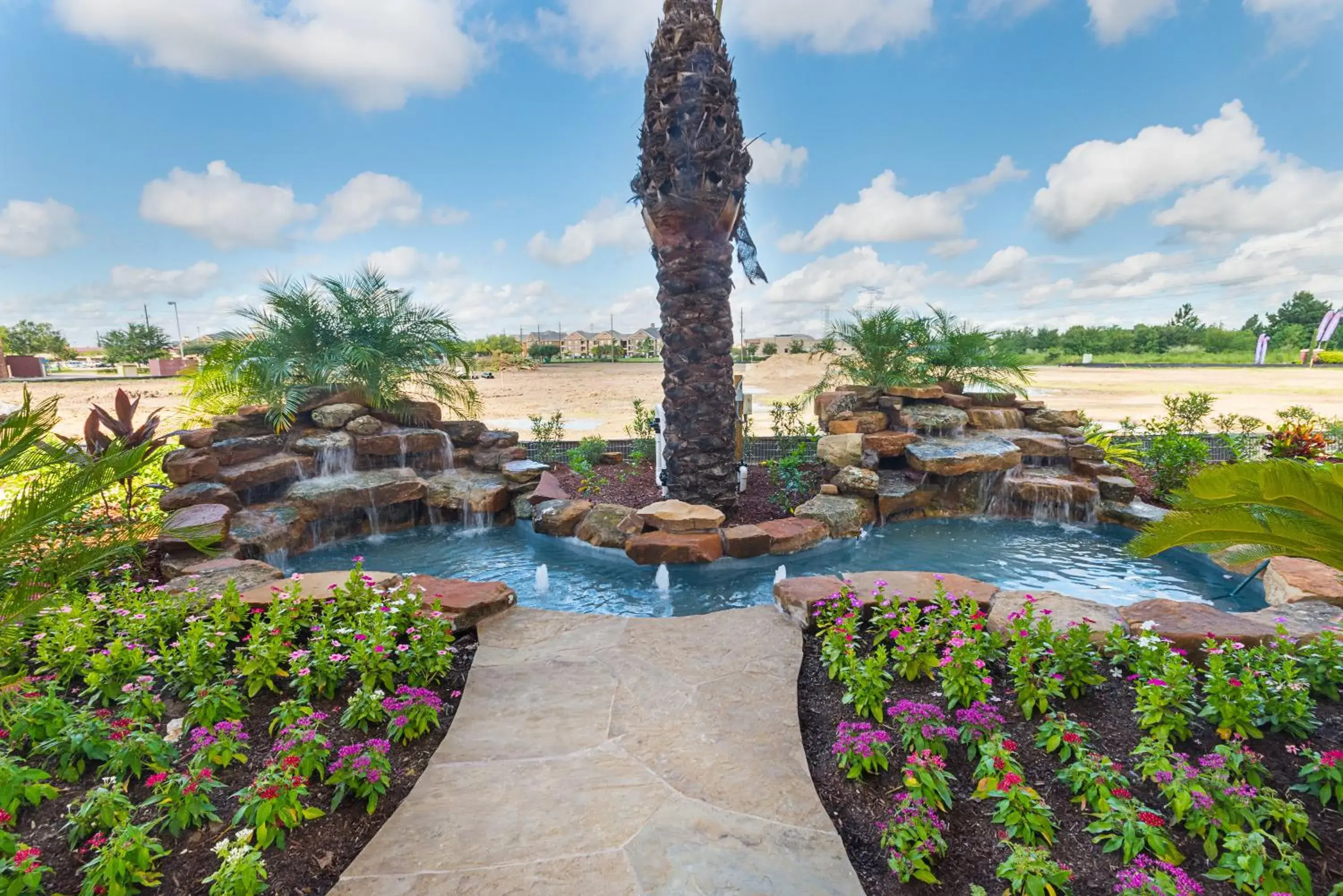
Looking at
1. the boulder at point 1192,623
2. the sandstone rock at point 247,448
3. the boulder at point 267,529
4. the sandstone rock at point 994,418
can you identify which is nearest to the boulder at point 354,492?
the boulder at point 267,529

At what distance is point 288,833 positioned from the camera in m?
1.91

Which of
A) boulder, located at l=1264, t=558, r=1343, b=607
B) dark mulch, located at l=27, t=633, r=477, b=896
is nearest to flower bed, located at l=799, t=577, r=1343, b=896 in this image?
boulder, located at l=1264, t=558, r=1343, b=607

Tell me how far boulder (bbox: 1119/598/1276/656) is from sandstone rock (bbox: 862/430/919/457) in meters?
3.87

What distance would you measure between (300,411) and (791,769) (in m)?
7.12

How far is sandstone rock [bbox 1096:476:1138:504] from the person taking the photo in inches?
254

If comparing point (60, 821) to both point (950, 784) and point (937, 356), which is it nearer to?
point (950, 784)

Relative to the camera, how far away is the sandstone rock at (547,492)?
21.6 feet

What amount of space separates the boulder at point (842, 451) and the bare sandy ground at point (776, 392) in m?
2.66

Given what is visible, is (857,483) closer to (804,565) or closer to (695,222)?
(804,565)

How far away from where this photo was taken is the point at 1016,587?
4656 millimetres

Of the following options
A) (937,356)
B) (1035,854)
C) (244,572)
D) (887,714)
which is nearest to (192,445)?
(244,572)

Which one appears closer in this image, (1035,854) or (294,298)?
(1035,854)

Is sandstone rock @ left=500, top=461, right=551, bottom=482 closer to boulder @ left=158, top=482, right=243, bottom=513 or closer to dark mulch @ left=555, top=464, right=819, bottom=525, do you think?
dark mulch @ left=555, top=464, right=819, bottom=525

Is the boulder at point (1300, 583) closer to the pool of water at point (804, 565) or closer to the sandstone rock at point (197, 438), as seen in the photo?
the pool of water at point (804, 565)
